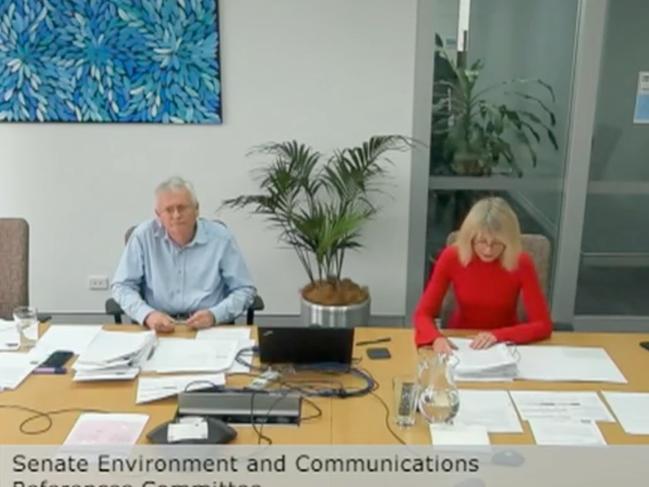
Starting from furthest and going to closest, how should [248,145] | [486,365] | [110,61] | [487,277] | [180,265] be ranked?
[248,145], [110,61], [180,265], [487,277], [486,365]

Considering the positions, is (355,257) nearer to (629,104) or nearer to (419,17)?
(419,17)

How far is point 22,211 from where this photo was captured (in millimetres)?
4094

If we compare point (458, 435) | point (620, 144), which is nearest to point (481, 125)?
point (620, 144)

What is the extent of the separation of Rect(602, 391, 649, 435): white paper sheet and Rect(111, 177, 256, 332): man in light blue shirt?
56.7 inches

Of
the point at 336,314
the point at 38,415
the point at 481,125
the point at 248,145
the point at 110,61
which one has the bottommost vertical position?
the point at 336,314

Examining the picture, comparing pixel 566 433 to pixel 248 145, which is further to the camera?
pixel 248 145

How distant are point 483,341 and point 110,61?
263cm

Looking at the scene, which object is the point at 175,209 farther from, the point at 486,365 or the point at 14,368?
the point at 486,365

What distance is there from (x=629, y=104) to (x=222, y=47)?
2380 millimetres

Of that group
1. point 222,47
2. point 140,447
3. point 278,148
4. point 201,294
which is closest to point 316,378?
point 140,447

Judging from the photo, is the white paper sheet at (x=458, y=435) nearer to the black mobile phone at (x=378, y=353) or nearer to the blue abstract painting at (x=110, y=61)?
the black mobile phone at (x=378, y=353)

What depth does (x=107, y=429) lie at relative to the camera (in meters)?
1.84

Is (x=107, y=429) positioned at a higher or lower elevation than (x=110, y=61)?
lower

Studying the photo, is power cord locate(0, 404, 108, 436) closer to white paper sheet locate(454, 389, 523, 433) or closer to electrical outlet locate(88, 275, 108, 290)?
white paper sheet locate(454, 389, 523, 433)
